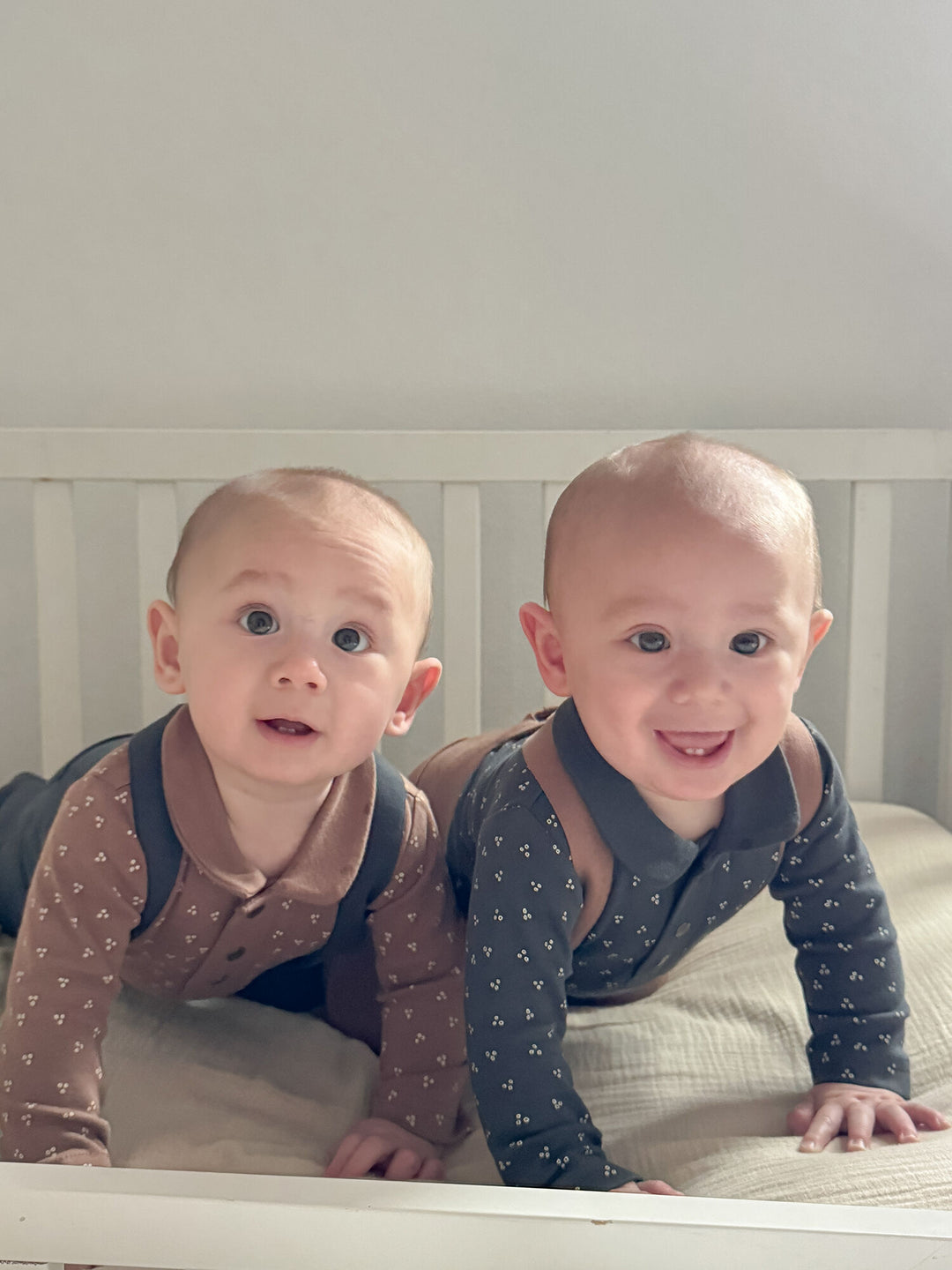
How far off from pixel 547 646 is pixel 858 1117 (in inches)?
12.7

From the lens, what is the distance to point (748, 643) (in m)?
0.65

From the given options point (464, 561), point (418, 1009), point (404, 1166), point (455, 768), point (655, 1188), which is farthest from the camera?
point (464, 561)

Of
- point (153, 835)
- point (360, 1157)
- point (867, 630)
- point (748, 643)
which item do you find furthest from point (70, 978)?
point (867, 630)

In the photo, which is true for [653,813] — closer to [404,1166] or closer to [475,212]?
[404,1166]

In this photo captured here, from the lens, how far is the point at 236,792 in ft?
2.48

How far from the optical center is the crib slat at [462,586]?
121 centimetres

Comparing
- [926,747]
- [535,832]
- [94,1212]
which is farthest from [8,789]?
[926,747]

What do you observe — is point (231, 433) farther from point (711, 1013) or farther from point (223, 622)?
point (711, 1013)

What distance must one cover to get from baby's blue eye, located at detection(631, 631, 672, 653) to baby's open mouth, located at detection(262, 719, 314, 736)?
0.65 feet

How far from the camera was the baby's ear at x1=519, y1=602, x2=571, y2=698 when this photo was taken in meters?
0.71

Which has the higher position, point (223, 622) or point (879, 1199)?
point (223, 622)

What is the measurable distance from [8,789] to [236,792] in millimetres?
413

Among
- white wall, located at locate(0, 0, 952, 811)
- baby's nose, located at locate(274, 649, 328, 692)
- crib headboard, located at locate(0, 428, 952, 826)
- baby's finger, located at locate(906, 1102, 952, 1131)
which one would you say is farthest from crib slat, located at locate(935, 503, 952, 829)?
baby's nose, located at locate(274, 649, 328, 692)

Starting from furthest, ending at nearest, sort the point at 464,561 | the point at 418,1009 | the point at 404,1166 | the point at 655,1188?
the point at 464,561, the point at 418,1009, the point at 404,1166, the point at 655,1188
